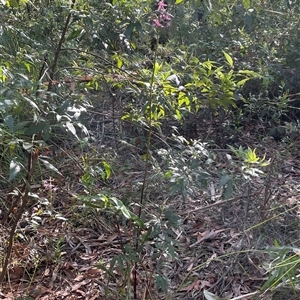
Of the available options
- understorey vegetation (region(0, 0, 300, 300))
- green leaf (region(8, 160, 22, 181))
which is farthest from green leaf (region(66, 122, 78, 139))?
green leaf (region(8, 160, 22, 181))

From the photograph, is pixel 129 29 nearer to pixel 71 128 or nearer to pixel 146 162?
pixel 146 162

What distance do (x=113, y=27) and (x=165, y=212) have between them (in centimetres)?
84

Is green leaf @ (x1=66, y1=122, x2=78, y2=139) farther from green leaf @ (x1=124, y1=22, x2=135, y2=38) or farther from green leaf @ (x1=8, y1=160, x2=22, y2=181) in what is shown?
green leaf @ (x1=124, y1=22, x2=135, y2=38)

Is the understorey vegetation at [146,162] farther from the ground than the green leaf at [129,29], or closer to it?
closer to it

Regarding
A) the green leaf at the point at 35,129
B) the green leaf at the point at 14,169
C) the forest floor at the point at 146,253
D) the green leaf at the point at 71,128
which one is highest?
the green leaf at the point at 71,128

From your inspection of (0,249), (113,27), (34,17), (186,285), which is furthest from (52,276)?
(34,17)

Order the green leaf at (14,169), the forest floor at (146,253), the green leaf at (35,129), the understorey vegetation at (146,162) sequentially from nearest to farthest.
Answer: the green leaf at (14,169) → the green leaf at (35,129) → the understorey vegetation at (146,162) → the forest floor at (146,253)

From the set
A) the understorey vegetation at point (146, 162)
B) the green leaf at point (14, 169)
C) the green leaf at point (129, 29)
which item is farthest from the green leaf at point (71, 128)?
the green leaf at point (129, 29)

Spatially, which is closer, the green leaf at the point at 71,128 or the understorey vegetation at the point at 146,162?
the green leaf at the point at 71,128

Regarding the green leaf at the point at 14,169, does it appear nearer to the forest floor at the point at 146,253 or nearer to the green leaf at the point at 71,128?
the green leaf at the point at 71,128

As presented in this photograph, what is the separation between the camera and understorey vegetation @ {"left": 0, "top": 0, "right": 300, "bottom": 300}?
183 cm

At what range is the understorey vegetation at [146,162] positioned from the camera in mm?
1834

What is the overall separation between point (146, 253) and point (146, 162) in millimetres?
697

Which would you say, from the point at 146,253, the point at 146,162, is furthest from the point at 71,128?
the point at 146,253
